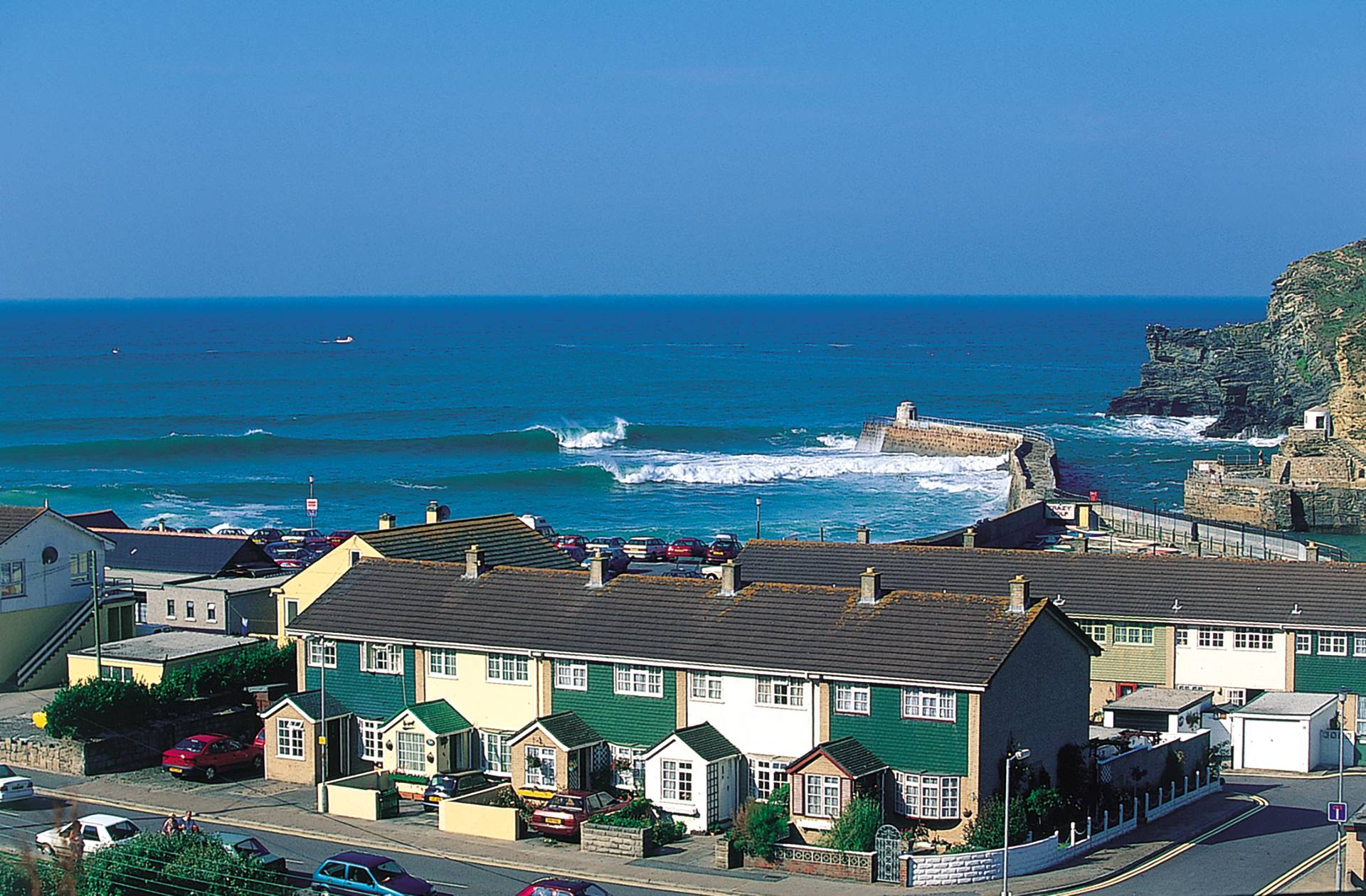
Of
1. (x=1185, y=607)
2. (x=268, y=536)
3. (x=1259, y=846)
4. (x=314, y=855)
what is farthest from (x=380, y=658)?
(x=268, y=536)

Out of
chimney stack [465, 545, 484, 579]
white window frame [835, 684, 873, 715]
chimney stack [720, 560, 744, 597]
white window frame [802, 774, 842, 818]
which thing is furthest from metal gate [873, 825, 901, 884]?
chimney stack [465, 545, 484, 579]

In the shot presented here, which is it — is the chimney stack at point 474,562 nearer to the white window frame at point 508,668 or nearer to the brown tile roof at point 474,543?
the brown tile roof at point 474,543

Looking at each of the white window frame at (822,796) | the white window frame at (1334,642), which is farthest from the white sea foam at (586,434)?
the white window frame at (822,796)

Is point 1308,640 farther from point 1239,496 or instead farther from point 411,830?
point 1239,496

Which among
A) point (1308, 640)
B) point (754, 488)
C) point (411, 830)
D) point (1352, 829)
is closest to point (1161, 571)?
point (1308, 640)

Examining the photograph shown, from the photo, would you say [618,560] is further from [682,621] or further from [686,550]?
[682,621]

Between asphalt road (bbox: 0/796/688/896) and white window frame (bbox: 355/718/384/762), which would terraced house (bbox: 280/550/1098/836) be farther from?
asphalt road (bbox: 0/796/688/896)
